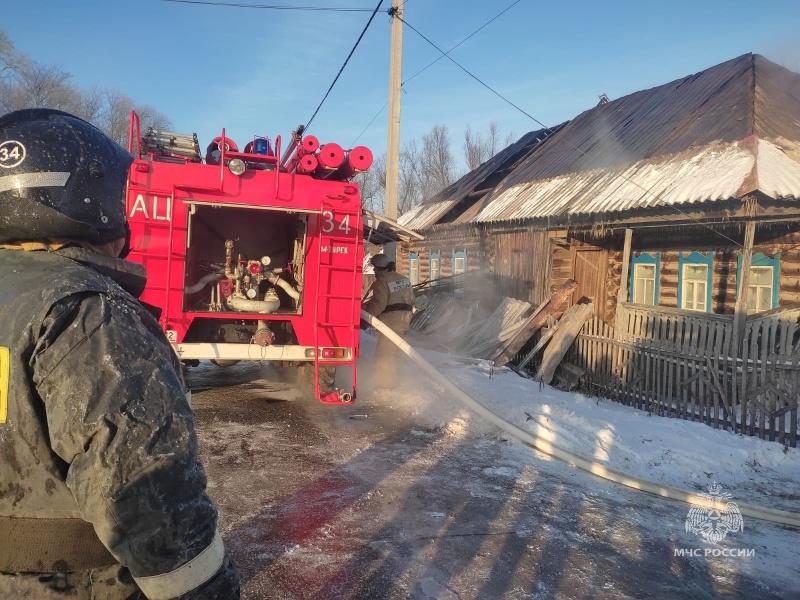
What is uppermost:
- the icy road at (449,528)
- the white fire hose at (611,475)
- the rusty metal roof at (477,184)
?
the rusty metal roof at (477,184)

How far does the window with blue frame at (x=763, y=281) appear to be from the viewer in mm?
9406

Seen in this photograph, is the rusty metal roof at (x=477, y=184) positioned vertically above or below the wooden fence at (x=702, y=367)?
→ above

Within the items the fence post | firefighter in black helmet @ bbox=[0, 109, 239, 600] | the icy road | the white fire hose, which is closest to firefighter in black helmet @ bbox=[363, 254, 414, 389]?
the white fire hose

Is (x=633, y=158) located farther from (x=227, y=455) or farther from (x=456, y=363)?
(x=227, y=455)

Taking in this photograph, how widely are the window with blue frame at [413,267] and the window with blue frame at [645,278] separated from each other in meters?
10.4

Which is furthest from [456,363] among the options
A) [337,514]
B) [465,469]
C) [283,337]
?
[337,514]

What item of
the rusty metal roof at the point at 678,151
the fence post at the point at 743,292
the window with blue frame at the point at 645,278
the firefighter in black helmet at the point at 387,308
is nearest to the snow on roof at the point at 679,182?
the rusty metal roof at the point at 678,151

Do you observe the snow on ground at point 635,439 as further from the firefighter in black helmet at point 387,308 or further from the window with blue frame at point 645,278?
the window with blue frame at point 645,278

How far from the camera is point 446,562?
3473 millimetres

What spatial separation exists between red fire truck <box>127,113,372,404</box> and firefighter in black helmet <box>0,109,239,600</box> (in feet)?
16.1

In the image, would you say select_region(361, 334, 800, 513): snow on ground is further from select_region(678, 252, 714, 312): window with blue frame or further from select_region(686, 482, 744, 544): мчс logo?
select_region(678, 252, 714, 312): window with blue frame

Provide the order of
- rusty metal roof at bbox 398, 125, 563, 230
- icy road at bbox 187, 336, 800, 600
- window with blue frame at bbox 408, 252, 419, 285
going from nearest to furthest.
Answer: icy road at bbox 187, 336, 800, 600
rusty metal roof at bbox 398, 125, 563, 230
window with blue frame at bbox 408, 252, 419, 285

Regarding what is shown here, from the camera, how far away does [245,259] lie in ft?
25.6

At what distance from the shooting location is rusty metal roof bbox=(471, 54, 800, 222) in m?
8.50
